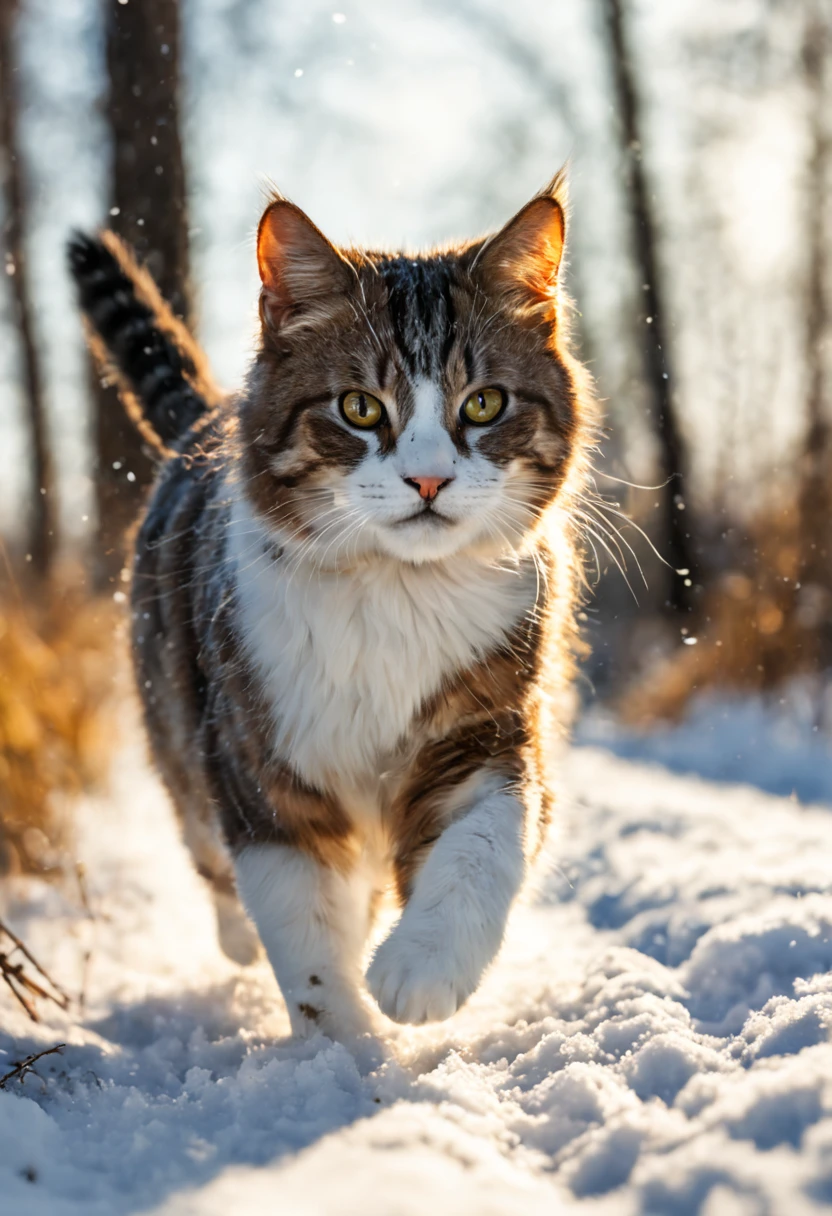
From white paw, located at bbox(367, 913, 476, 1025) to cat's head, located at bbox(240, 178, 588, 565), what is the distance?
29.7 inches

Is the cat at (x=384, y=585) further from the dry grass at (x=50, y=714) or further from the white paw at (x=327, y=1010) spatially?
the dry grass at (x=50, y=714)

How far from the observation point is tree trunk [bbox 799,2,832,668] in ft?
A: 21.2

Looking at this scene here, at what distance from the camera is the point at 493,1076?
6.19ft

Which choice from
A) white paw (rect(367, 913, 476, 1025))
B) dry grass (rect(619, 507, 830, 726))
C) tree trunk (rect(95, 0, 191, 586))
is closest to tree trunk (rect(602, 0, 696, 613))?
dry grass (rect(619, 507, 830, 726))

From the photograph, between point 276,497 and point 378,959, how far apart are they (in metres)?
1.00

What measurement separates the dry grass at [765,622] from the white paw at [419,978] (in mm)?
5076

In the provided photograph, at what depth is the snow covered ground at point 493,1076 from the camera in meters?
1.37

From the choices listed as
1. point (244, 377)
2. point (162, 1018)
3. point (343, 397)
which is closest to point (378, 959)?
point (162, 1018)

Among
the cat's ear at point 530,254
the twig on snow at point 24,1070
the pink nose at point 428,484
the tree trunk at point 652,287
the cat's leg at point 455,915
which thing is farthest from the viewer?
the tree trunk at point 652,287

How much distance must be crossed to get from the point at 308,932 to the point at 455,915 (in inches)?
16.7

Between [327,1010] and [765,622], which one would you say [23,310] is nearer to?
[765,622]

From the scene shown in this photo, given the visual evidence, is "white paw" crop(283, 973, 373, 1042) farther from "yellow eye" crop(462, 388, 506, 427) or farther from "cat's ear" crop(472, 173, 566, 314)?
"cat's ear" crop(472, 173, 566, 314)

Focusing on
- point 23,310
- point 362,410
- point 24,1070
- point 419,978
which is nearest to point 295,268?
point 362,410

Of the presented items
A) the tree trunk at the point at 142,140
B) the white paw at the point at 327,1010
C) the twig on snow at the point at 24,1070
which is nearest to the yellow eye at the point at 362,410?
the white paw at the point at 327,1010
